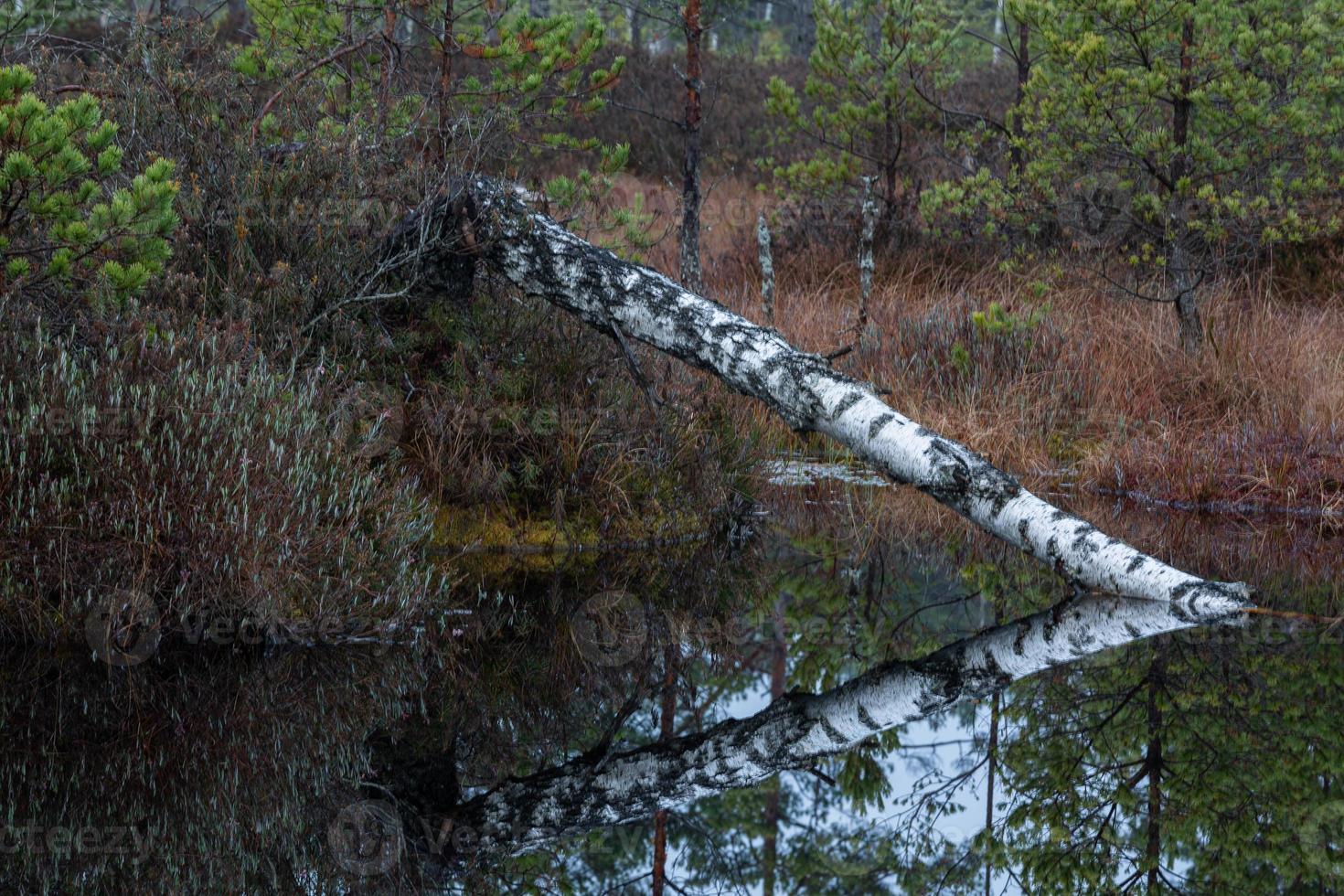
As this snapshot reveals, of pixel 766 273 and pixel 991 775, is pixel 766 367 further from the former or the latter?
pixel 766 273

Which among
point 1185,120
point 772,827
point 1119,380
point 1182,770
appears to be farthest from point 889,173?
point 772,827

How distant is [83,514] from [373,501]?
118cm

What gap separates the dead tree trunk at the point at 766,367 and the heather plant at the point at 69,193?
7.02 ft

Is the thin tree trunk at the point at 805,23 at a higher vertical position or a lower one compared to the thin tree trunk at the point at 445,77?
higher

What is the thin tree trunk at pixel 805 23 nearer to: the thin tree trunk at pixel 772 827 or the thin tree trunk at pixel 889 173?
the thin tree trunk at pixel 889 173

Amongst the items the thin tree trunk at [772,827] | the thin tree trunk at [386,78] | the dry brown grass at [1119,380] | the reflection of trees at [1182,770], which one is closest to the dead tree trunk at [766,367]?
the reflection of trees at [1182,770]

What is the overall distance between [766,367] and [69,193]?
9.97ft

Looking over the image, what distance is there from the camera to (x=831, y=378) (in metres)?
6.05

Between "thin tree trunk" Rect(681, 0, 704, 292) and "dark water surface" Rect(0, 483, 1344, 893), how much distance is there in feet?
17.3

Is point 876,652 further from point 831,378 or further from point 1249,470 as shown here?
point 1249,470

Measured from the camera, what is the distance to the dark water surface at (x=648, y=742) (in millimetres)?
3334

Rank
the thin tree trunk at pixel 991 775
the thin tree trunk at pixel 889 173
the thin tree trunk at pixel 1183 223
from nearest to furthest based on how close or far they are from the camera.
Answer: the thin tree trunk at pixel 991 775
the thin tree trunk at pixel 1183 223
the thin tree trunk at pixel 889 173

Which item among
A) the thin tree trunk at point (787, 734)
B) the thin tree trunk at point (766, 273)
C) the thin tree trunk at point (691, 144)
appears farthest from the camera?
the thin tree trunk at point (766, 273)

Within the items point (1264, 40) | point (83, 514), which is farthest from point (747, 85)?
point (83, 514)
